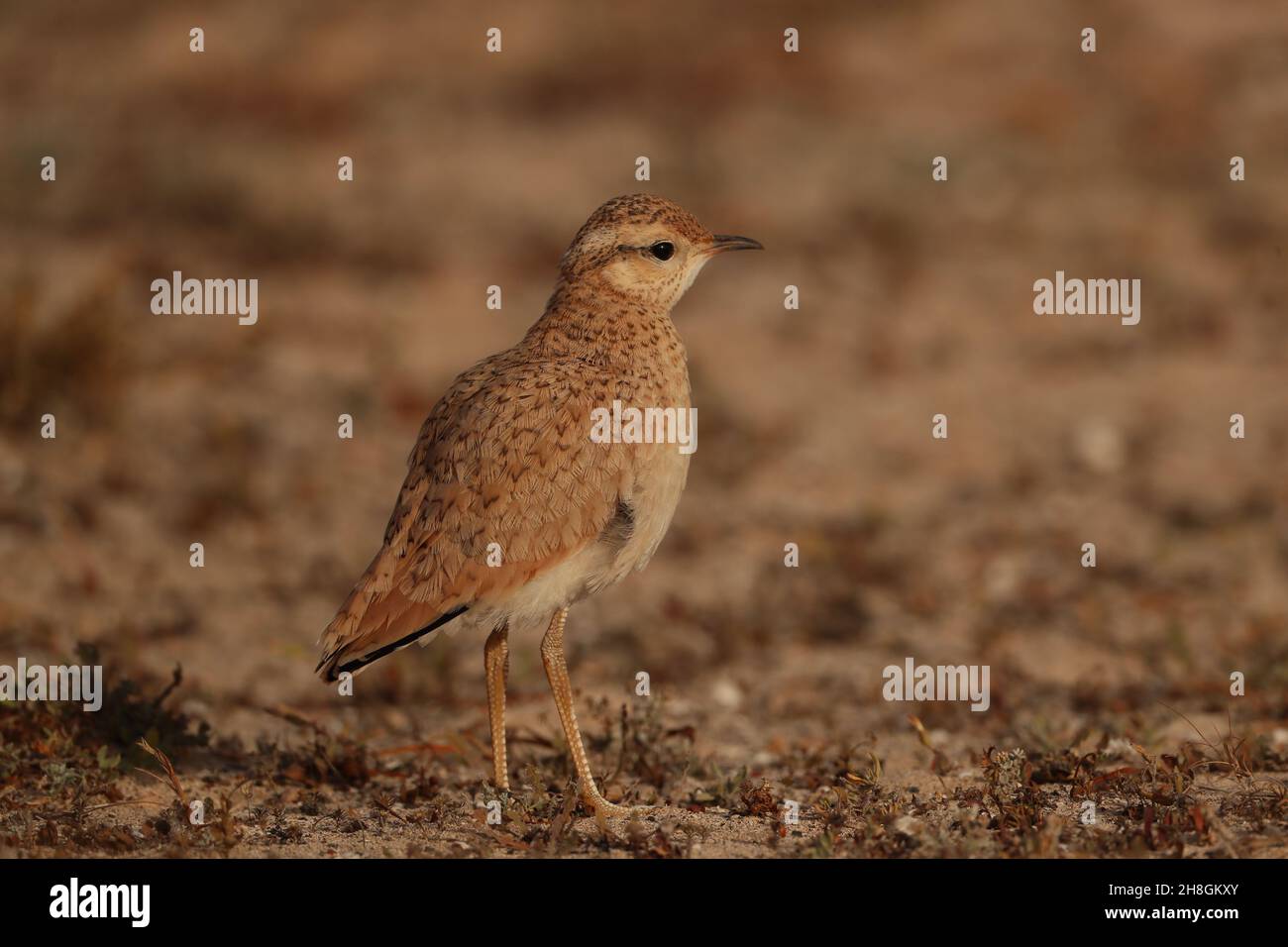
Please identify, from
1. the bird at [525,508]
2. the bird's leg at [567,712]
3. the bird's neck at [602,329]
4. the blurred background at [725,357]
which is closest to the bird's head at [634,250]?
the bird's neck at [602,329]

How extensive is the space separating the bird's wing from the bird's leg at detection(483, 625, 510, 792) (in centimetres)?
36

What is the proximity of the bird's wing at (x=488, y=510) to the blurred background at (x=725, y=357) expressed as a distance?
79 cm

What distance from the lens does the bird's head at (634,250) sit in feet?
17.5

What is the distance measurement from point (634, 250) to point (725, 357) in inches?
237

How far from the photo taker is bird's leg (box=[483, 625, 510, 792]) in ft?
16.4

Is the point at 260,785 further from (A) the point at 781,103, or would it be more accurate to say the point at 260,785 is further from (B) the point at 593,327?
(A) the point at 781,103

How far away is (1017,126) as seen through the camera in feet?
50.5

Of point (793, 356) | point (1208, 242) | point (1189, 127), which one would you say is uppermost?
point (1189, 127)

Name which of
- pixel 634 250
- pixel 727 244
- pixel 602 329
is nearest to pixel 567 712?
pixel 602 329

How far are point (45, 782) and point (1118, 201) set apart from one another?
1146cm

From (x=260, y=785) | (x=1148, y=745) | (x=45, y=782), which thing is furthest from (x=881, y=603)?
(x=45, y=782)

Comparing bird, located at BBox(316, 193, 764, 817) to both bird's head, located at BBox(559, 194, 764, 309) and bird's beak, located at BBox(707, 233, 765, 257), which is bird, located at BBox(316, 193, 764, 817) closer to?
bird's head, located at BBox(559, 194, 764, 309)

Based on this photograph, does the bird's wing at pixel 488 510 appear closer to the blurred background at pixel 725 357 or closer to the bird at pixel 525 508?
the bird at pixel 525 508

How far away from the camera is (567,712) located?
5020 millimetres
